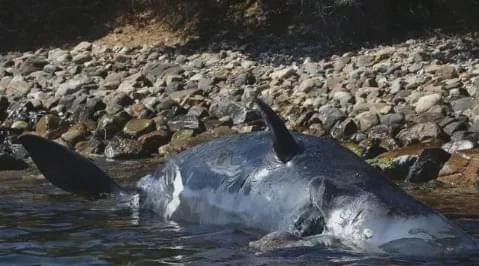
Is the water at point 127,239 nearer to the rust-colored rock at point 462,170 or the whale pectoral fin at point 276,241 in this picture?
the whale pectoral fin at point 276,241

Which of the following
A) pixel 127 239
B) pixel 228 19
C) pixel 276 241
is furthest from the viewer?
pixel 228 19

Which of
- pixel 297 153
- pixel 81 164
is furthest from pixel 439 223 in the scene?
pixel 81 164

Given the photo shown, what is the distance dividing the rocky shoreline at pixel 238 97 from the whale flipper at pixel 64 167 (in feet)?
13.9

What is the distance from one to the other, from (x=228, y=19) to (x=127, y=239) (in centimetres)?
1377

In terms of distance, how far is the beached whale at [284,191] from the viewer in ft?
17.4

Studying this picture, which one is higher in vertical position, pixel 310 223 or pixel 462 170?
pixel 310 223

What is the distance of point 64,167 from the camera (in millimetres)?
7082

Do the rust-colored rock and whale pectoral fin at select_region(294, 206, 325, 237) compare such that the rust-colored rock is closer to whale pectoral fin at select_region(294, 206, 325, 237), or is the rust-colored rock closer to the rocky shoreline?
the rocky shoreline

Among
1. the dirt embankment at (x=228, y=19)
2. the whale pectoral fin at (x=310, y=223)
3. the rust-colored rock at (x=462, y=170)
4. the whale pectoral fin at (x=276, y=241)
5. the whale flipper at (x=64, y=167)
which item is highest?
the dirt embankment at (x=228, y=19)

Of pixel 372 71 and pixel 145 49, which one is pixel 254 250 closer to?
pixel 372 71

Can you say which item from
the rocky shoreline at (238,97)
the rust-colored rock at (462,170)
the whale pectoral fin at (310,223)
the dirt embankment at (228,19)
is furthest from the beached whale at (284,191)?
the dirt embankment at (228,19)

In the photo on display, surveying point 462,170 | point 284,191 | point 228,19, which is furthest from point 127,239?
point 228,19

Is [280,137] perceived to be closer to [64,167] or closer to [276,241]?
[276,241]

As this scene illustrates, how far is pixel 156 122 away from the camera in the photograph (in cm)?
1424
